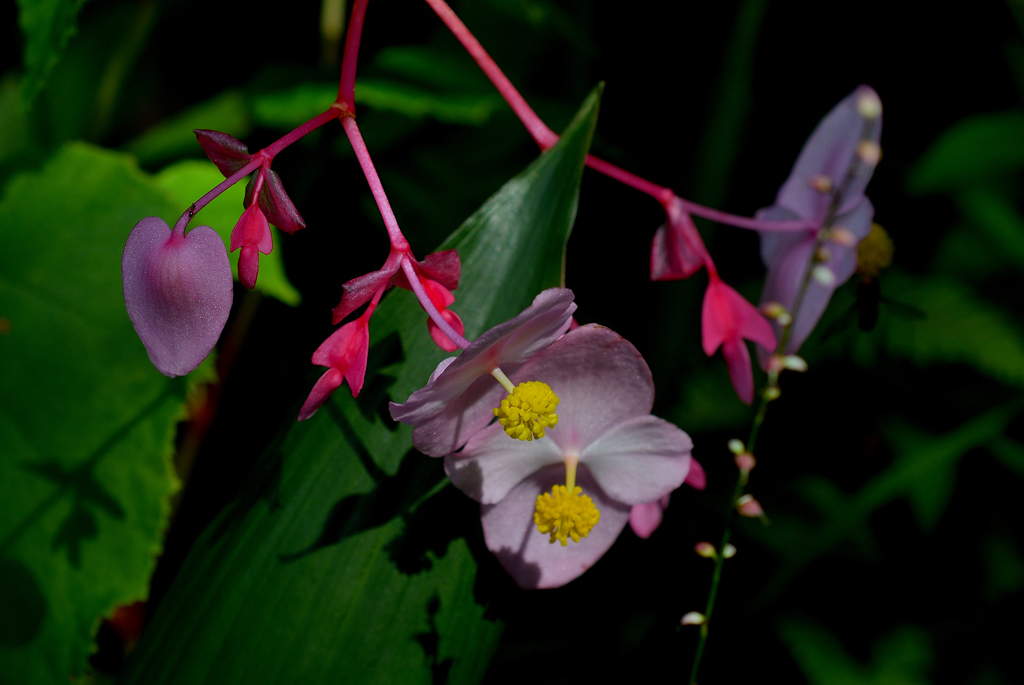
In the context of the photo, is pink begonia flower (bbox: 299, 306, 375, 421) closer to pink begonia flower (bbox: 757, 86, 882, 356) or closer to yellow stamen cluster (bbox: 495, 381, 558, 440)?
yellow stamen cluster (bbox: 495, 381, 558, 440)

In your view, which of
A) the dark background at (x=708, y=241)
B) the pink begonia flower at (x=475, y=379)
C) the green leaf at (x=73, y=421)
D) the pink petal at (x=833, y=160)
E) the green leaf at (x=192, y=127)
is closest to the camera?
the pink begonia flower at (x=475, y=379)

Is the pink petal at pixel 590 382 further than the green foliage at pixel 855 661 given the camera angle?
No

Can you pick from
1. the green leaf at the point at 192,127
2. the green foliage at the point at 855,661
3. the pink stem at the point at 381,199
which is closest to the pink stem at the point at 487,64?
the pink stem at the point at 381,199

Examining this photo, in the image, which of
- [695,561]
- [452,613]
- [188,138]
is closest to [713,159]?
[695,561]

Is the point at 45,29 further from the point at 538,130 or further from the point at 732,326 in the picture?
the point at 732,326

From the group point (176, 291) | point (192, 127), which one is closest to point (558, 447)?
point (176, 291)

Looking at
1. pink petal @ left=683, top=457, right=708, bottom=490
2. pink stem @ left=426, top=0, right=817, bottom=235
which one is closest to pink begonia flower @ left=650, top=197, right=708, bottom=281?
pink stem @ left=426, top=0, right=817, bottom=235

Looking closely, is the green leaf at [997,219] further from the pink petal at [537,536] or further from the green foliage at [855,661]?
the pink petal at [537,536]
